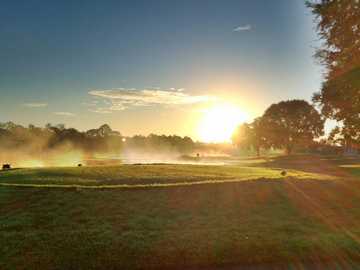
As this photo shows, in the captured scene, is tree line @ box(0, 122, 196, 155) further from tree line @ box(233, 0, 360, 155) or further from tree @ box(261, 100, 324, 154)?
tree line @ box(233, 0, 360, 155)

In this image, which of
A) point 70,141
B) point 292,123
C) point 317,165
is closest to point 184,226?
point 317,165

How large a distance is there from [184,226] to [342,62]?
1330cm

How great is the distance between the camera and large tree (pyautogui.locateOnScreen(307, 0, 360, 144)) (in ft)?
55.4

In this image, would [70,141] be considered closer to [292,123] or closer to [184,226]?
[292,123]

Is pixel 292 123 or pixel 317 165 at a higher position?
pixel 292 123

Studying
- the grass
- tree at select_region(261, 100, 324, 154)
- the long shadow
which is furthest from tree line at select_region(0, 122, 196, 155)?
the grass

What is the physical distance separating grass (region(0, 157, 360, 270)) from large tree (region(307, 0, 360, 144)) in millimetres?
4915

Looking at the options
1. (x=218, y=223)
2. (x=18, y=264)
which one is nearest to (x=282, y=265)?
(x=218, y=223)

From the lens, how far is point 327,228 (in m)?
10.5

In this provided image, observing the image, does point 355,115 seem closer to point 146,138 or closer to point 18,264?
point 18,264

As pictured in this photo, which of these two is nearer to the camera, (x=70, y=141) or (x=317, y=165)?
(x=317, y=165)

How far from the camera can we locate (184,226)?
34.2ft

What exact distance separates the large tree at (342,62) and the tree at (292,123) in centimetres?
5567

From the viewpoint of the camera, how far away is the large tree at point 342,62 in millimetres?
16875
